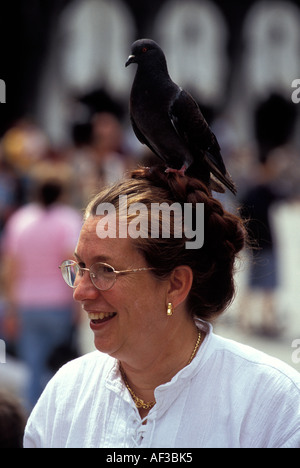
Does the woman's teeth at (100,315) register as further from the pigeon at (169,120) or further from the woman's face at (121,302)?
the pigeon at (169,120)

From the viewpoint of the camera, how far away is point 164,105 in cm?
229

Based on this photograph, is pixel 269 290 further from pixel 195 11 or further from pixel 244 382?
pixel 195 11

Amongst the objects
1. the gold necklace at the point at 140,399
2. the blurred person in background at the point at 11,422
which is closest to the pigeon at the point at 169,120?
the gold necklace at the point at 140,399

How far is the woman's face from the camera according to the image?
7.57 feet

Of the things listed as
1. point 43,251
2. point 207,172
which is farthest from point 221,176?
point 43,251

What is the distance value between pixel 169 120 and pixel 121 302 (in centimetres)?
51

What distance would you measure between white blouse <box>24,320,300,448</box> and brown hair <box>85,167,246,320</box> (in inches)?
4.5

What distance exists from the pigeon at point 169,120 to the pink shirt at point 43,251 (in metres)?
2.99

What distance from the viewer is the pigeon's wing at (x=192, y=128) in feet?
7.50

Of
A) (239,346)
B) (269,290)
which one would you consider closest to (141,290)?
(239,346)

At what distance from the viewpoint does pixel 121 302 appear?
7.61 ft

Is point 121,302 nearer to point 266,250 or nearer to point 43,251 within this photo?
point 43,251

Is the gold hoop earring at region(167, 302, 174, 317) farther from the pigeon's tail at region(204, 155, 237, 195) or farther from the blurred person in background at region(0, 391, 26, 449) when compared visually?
the blurred person in background at region(0, 391, 26, 449)

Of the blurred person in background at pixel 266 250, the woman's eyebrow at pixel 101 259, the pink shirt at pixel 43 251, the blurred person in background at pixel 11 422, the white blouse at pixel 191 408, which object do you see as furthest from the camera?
the blurred person in background at pixel 266 250
